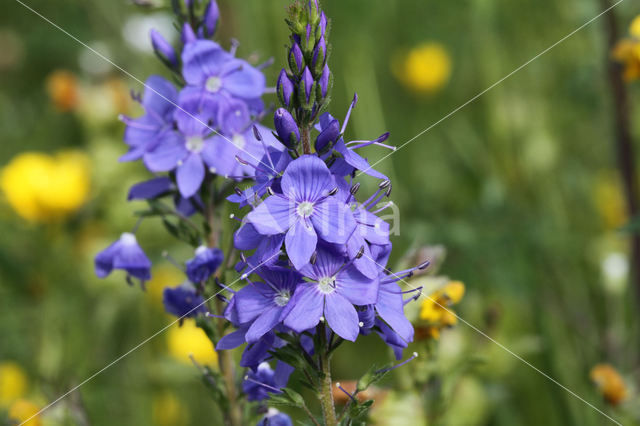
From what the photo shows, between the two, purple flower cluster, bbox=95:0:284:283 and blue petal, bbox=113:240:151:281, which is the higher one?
purple flower cluster, bbox=95:0:284:283

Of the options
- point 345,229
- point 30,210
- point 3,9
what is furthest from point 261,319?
point 3,9

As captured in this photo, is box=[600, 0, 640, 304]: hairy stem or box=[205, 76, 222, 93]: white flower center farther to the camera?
box=[600, 0, 640, 304]: hairy stem

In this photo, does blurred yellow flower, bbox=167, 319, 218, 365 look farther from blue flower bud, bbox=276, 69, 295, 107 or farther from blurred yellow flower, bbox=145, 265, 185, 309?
blue flower bud, bbox=276, 69, 295, 107

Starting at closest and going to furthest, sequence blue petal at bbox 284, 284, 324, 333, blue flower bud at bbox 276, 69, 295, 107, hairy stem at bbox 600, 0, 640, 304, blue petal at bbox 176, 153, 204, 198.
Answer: blue petal at bbox 284, 284, 324, 333 → blue flower bud at bbox 276, 69, 295, 107 → blue petal at bbox 176, 153, 204, 198 → hairy stem at bbox 600, 0, 640, 304

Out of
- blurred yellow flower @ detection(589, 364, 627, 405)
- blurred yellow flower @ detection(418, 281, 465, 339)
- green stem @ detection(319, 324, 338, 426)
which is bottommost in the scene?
blurred yellow flower @ detection(589, 364, 627, 405)

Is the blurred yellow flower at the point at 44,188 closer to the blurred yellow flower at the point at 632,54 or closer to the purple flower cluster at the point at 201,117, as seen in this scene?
the purple flower cluster at the point at 201,117

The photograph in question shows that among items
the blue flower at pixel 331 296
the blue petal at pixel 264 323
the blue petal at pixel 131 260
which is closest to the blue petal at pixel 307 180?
the blue flower at pixel 331 296

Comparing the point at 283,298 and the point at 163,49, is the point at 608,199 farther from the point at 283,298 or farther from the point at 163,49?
the point at 283,298

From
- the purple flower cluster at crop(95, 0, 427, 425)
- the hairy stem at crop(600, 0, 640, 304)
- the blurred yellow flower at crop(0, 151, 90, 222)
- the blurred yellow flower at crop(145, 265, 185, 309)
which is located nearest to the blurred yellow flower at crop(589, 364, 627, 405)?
the hairy stem at crop(600, 0, 640, 304)
